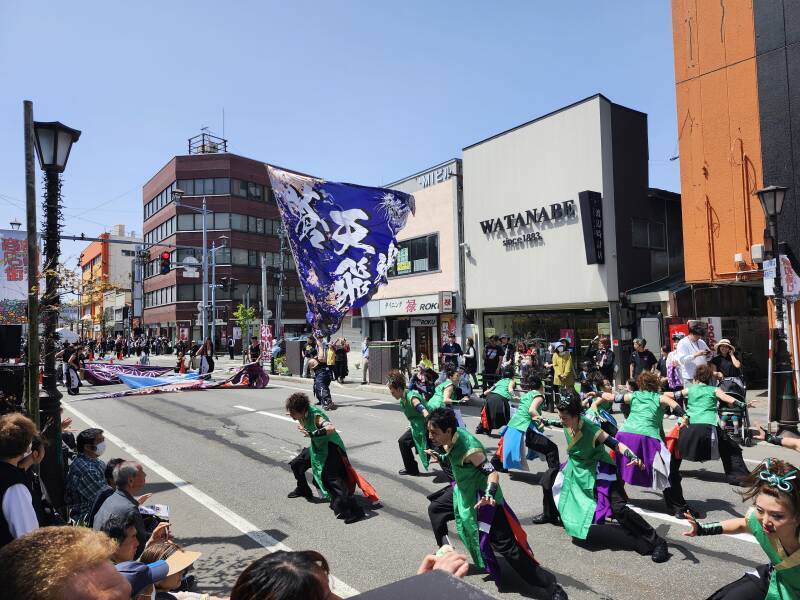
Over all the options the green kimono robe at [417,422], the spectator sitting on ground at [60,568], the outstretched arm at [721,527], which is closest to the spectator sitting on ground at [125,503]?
the spectator sitting on ground at [60,568]

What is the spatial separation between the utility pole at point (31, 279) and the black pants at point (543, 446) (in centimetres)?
588

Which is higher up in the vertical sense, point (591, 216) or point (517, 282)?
point (591, 216)

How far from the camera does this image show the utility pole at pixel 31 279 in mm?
6008

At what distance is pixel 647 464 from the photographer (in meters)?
6.16

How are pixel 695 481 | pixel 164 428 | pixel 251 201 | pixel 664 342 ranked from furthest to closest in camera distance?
pixel 251 201, pixel 664 342, pixel 164 428, pixel 695 481

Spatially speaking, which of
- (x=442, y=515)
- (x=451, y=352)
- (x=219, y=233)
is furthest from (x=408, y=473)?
(x=219, y=233)

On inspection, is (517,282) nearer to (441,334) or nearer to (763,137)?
(441,334)

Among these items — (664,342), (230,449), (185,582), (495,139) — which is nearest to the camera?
(185,582)

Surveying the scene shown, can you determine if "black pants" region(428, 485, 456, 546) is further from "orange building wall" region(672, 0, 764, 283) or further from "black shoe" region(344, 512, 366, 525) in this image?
"orange building wall" region(672, 0, 764, 283)

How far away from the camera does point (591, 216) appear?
1930 cm

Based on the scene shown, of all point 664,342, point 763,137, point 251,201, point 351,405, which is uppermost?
point 251,201

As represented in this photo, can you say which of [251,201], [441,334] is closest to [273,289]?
[251,201]

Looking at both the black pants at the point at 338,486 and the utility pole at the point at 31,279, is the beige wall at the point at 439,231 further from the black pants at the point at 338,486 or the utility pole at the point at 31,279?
the utility pole at the point at 31,279

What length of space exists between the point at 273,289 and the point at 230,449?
50.6 meters
